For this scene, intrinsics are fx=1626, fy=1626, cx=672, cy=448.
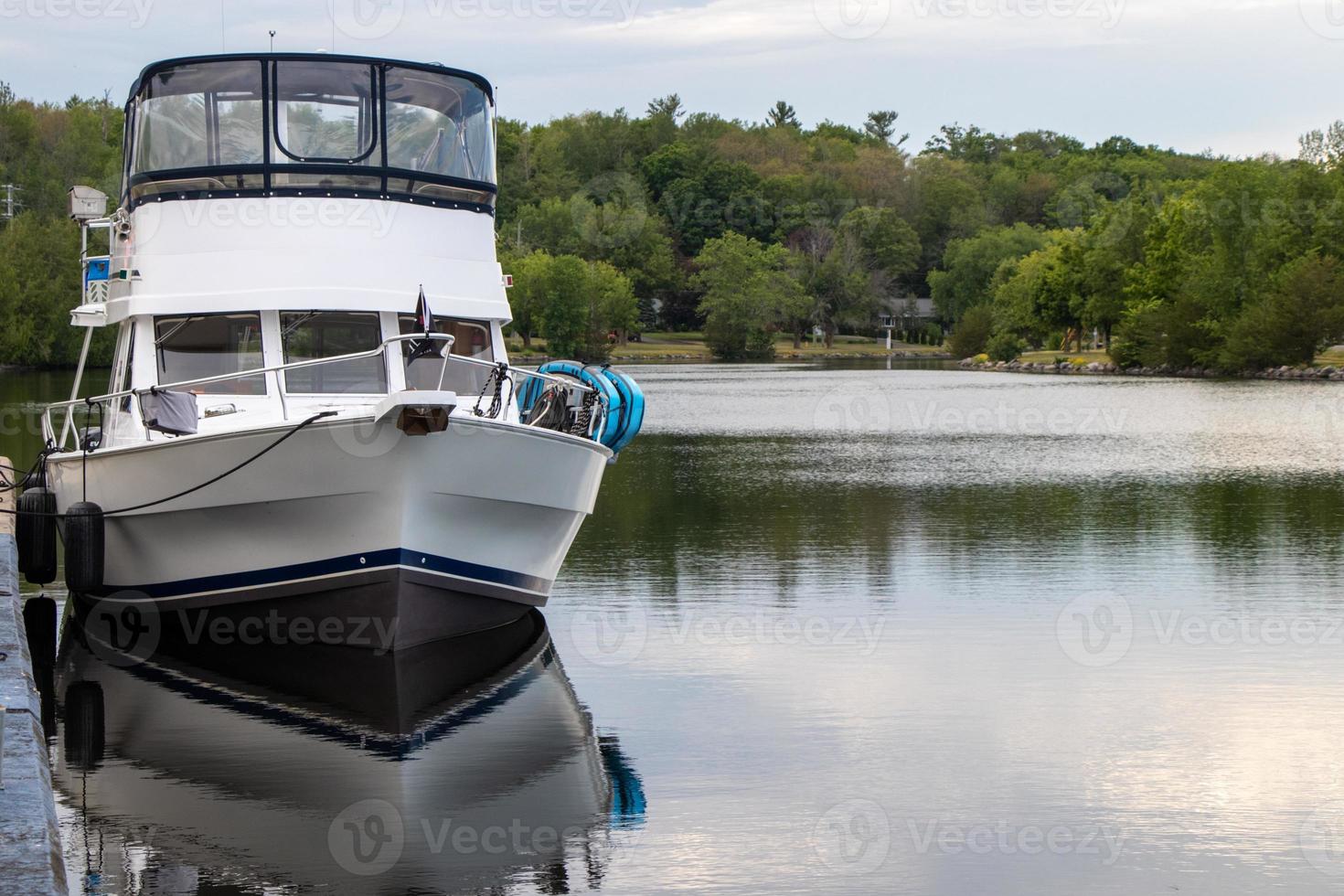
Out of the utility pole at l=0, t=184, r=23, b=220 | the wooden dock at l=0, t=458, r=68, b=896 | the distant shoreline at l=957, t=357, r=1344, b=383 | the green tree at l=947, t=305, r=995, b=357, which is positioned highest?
the utility pole at l=0, t=184, r=23, b=220

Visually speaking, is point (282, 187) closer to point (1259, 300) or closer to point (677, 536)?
point (677, 536)

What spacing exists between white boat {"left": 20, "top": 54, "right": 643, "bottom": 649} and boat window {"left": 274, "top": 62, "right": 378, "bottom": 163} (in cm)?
2

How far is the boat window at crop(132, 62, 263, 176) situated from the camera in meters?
15.7

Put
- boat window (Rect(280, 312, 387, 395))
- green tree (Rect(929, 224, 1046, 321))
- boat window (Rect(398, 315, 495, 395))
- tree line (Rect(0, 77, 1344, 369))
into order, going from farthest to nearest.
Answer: green tree (Rect(929, 224, 1046, 321))
tree line (Rect(0, 77, 1344, 369))
boat window (Rect(398, 315, 495, 395))
boat window (Rect(280, 312, 387, 395))

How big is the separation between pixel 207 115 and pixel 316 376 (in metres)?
2.91

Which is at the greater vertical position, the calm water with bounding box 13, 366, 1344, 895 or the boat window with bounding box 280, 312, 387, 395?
the boat window with bounding box 280, 312, 387, 395

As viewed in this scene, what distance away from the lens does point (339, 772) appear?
426 inches

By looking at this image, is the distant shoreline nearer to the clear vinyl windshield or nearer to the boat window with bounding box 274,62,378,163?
the clear vinyl windshield

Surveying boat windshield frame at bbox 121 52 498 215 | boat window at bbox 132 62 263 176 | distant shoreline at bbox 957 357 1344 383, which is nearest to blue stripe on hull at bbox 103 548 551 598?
boat windshield frame at bbox 121 52 498 215

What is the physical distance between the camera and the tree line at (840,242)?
294ft

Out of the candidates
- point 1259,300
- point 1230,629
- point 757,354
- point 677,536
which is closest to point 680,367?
point 757,354

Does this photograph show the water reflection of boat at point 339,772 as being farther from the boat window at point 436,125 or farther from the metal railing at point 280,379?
the boat window at point 436,125

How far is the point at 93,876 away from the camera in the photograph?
862 centimetres

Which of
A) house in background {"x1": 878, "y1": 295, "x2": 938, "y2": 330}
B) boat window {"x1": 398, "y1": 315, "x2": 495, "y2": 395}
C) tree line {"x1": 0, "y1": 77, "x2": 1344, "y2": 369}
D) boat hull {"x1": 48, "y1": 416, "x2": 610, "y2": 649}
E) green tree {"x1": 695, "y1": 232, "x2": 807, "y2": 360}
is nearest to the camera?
boat hull {"x1": 48, "y1": 416, "x2": 610, "y2": 649}
